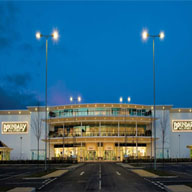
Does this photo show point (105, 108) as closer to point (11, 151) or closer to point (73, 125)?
point (73, 125)

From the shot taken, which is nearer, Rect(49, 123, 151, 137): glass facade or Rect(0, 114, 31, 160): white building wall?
Rect(49, 123, 151, 137): glass facade

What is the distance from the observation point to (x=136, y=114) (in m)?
70.7

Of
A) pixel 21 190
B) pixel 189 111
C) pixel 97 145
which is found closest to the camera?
pixel 21 190

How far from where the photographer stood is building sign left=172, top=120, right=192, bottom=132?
238ft

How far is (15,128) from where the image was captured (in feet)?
243

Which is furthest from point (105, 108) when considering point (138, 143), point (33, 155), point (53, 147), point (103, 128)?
point (33, 155)

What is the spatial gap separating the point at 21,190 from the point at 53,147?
5623 cm

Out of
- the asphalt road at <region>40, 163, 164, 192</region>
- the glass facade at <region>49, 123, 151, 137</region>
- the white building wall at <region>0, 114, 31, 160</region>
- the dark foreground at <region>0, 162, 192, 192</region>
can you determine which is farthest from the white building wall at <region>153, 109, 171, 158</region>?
the asphalt road at <region>40, 163, 164, 192</region>

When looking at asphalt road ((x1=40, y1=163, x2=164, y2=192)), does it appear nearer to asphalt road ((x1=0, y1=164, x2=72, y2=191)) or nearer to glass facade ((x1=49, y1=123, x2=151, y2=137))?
asphalt road ((x1=0, y1=164, x2=72, y2=191))

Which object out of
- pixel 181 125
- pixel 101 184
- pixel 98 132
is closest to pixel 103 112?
pixel 98 132

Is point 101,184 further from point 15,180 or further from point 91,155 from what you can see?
point 91,155

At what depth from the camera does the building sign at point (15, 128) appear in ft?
242

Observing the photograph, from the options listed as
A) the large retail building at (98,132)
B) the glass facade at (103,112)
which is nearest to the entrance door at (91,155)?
the large retail building at (98,132)

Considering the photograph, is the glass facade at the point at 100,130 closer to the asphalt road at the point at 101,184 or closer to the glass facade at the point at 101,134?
the glass facade at the point at 101,134
